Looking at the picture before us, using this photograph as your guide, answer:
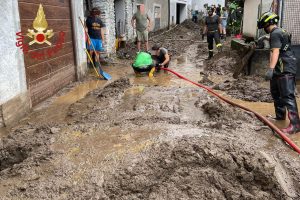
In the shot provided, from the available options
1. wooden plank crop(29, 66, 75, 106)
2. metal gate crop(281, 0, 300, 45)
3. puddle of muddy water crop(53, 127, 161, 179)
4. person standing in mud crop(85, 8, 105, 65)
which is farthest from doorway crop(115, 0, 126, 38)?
puddle of muddy water crop(53, 127, 161, 179)

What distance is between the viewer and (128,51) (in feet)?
44.5

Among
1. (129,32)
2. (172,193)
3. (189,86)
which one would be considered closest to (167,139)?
(172,193)

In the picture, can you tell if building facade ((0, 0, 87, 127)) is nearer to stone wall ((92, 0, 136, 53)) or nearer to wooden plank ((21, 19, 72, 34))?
wooden plank ((21, 19, 72, 34))

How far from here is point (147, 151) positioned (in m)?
3.73

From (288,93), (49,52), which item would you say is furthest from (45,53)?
(288,93)

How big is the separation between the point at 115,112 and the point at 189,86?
2805 millimetres

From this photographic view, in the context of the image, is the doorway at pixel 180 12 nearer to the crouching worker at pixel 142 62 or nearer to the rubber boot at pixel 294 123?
the crouching worker at pixel 142 62

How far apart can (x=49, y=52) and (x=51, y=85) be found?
71cm

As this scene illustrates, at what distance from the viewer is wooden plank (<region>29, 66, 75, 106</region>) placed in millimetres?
6324

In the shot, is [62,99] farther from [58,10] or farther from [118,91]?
[58,10]

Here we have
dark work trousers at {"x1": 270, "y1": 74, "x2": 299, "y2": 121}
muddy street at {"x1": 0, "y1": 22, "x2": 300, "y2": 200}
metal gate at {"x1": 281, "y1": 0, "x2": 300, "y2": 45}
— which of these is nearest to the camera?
muddy street at {"x1": 0, "y1": 22, "x2": 300, "y2": 200}

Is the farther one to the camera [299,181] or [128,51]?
[128,51]

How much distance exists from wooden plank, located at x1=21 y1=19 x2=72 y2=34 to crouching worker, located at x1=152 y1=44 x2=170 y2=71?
8.60 ft

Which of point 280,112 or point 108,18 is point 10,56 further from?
point 108,18
